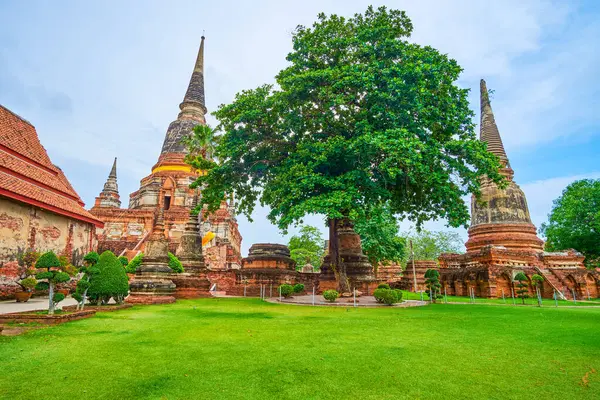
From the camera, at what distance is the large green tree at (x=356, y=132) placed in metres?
11.3

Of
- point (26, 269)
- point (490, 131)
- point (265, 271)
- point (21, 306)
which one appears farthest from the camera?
point (490, 131)

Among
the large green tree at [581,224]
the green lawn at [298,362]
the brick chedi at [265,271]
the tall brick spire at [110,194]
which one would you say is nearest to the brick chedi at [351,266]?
the brick chedi at [265,271]

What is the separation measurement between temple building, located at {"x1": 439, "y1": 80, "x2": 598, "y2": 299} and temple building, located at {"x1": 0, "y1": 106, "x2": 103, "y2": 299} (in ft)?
63.5

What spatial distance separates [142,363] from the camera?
4.15 metres

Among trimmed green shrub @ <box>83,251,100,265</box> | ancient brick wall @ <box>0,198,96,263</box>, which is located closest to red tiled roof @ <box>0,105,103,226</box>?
ancient brick wall @ <box>0,198,96,263</box>

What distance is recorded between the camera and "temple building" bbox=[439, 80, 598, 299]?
18.5 metres

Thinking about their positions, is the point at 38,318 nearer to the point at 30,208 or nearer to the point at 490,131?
the point at 30,208

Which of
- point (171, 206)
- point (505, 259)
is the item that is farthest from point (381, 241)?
point (171, 206)

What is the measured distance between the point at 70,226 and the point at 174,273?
5.87 metres

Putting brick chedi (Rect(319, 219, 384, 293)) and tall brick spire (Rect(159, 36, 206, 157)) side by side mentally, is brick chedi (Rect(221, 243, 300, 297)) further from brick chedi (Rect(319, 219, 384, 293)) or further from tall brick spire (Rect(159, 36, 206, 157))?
tall brick spire (Rect(159, 36, 206, 157))

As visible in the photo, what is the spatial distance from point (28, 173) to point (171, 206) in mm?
17943

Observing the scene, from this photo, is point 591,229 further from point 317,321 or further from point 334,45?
point 317,321

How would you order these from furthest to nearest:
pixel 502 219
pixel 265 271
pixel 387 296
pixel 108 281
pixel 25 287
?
pixel 502 219, pixel 265 271, pixel 25 287, pixel 387 296, pixel 108 281

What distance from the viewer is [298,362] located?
4.24 metres
